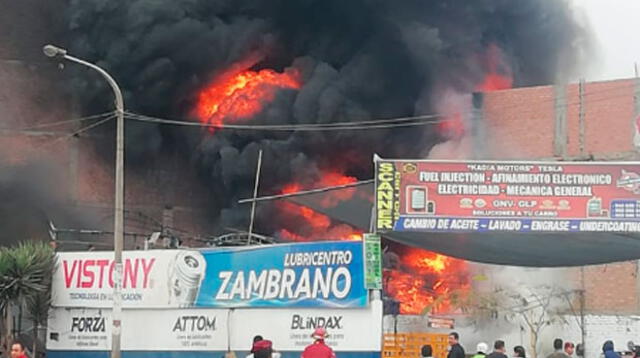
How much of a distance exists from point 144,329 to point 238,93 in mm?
16795

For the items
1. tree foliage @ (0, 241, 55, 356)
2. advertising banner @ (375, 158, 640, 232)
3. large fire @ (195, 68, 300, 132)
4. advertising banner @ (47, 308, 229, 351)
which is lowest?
advertising banner @ (47, 308, 229, 351)

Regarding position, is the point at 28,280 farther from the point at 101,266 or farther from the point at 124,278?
the point at 124,278

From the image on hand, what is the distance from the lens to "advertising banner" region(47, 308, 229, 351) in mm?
17453

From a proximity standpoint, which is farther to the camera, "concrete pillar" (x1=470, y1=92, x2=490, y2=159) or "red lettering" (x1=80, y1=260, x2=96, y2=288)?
"concrete pillar" (x1=470, y1=92, x2=490, y2=159)

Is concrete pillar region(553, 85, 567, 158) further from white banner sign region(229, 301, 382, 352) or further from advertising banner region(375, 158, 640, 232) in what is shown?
white banner sign region(229, 301, 382, 352)

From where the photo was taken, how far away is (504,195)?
15.2 metres

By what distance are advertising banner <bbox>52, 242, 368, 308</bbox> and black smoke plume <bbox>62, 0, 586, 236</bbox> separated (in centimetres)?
1238

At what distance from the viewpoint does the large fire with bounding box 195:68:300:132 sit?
3369 cm

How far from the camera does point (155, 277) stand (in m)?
18.3

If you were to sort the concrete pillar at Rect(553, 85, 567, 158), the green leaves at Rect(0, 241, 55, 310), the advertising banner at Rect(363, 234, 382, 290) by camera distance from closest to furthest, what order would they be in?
1. the advertising banner at Rect(363, 234, 382, 290)
2. the green leaves at Rect(0, 241, 55, 310)
3. the concrete pillar at Rect(553, 85, 567, 158)

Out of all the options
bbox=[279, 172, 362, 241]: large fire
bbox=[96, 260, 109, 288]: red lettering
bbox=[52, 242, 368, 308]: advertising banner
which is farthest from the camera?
bbox=[279, 172, 362, 241]: large fire

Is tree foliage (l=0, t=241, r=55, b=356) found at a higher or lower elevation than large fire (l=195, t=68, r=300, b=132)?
lower

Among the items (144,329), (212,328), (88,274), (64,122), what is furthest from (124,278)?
(64,122)

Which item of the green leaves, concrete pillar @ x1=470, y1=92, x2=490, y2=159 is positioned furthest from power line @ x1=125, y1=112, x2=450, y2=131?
the green leaves
